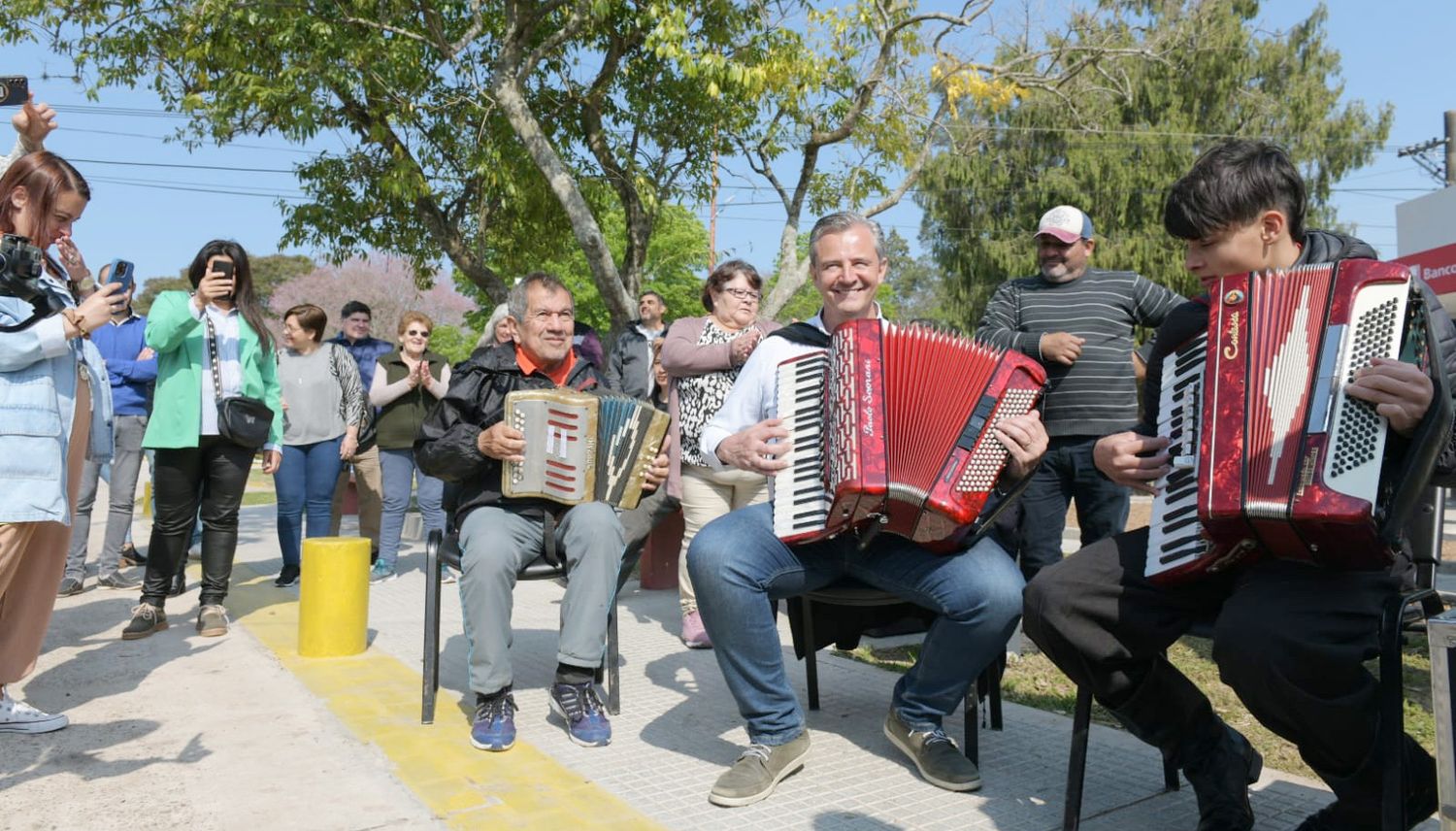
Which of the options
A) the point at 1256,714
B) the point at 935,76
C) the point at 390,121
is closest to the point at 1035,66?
the point at 935,76

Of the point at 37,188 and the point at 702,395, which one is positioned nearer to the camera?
the point at 37,188

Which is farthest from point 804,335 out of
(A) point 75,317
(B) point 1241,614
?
(A) point 75,317

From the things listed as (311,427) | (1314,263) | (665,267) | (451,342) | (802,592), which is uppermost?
(665,267)

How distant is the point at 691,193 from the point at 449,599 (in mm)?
6138

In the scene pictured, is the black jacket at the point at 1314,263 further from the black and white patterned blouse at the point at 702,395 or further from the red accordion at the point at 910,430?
the black and white patterned blouse at the point at 702,395

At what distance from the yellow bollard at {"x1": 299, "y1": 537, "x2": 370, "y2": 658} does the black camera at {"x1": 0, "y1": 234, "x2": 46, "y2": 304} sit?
1878mm

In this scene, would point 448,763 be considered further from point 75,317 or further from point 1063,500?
point 1063,500

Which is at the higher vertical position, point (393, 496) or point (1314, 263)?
point (1314, 263)

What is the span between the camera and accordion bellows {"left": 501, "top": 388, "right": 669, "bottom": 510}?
3.92 metres

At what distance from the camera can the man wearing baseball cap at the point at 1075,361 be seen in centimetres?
452

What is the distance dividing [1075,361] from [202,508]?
429cm

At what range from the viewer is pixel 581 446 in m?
4.02

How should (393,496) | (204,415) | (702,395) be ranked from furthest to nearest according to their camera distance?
(393,496), (702,395), (204,415)

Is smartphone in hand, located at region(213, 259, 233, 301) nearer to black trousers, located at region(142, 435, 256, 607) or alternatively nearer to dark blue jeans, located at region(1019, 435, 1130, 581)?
black trousers, located at region(142, 435, 256, 607)
